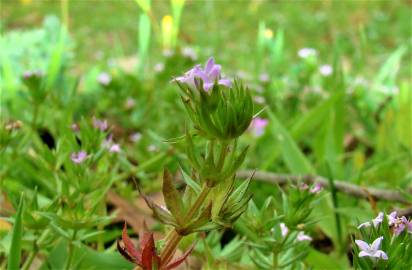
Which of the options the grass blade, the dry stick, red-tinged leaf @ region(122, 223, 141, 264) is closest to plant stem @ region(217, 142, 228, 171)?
red-tinged leaf @ region(122, 223, 141, 264)

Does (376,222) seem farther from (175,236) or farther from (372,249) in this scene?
(175,236)

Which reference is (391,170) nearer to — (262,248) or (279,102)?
(279,102)

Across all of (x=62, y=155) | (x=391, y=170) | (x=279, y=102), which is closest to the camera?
(x=62, y=155)

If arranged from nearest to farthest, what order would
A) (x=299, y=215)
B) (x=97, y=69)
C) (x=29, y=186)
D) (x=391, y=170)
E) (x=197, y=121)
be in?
(x=197, y=121), (x=299, y=215), (x=29, y=186), (x=391, y=170), (x=97, y=69)

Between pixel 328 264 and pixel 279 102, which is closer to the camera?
pixel 328 264

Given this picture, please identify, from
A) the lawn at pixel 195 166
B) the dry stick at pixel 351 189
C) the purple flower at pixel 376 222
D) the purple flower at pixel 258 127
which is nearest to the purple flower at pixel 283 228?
the lawn at pixel 195 166

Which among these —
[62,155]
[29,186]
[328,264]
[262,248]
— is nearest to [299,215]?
[262,248]
